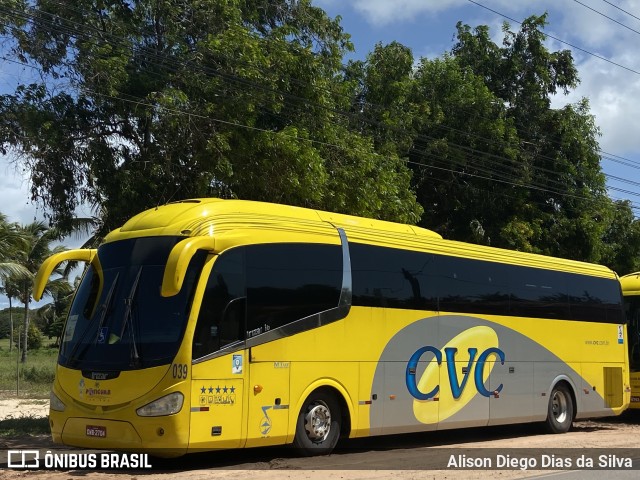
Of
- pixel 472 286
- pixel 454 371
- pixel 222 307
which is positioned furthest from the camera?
pixel 472 286

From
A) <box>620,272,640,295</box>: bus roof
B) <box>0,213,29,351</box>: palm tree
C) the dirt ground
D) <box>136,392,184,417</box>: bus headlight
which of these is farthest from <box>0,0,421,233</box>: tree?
<box>0,213,29,351</box>: palm tree

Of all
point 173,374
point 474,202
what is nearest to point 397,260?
point 173,374

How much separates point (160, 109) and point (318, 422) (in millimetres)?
7573

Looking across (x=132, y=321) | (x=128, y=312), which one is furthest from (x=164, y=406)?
(x=128, y=312)

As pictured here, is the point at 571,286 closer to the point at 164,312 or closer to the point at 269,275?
the point at 269,275

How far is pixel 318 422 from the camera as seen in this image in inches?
481

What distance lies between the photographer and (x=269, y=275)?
11734mm

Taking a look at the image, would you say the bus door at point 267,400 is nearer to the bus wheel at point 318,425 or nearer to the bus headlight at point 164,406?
the bus wheel at point 318,425

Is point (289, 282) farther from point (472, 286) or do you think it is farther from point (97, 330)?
point (472, 286)

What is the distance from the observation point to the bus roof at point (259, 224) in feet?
36.9

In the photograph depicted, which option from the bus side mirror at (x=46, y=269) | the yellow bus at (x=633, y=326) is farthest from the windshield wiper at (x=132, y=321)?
the yellow bus at (x=633, y=326)

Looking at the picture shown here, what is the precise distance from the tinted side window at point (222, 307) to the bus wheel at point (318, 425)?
68.9 inches

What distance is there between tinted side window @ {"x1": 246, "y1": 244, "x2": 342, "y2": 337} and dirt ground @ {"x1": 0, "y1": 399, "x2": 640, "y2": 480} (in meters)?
1.98

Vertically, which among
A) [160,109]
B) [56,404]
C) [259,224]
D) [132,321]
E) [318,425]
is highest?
[160,109]
